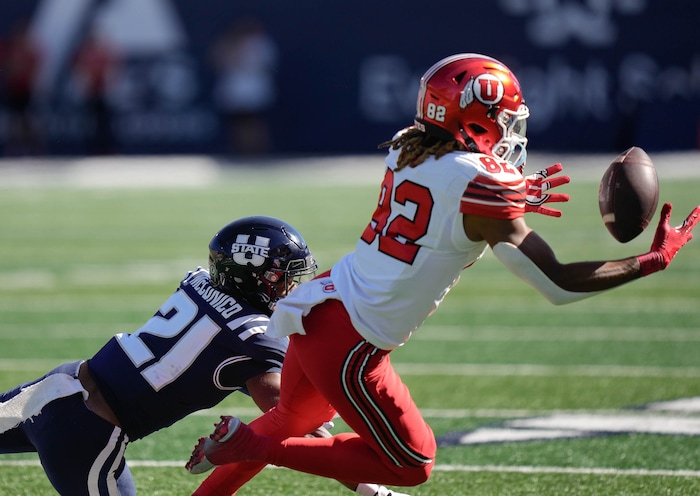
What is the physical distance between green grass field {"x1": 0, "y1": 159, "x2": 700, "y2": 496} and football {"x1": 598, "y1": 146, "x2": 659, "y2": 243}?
1092mm

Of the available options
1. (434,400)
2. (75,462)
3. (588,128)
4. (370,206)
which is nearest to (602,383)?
(434,400)

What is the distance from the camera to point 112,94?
20.3m

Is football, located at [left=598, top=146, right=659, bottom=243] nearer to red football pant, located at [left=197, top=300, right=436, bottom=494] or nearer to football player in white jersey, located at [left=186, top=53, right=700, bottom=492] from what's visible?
football player in white jersey, located at [left=186, top=53, right=700, bottom=492]

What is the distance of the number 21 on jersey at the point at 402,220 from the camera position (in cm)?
324

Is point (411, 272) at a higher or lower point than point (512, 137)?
lower

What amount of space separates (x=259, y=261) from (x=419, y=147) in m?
0.67

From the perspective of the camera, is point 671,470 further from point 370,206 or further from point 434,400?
point 370,206

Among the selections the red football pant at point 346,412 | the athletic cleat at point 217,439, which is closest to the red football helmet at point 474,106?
the red football pant at point 346,412

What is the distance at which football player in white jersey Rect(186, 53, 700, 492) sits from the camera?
10.4 feet

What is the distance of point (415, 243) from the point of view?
326 cm

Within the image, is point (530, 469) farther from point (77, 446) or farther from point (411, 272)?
point (77, 446)

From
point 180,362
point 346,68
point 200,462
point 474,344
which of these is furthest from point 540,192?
point 346,68

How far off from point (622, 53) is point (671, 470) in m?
16.2

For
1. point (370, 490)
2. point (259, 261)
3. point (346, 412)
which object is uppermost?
point (259, 261)
